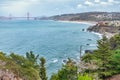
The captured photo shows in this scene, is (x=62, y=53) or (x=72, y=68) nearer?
(x=72, y=68)

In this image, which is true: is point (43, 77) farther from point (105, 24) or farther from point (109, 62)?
point (105, 24)

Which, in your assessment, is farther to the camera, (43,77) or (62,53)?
(62,53)

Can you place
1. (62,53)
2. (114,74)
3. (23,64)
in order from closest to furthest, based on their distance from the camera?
(23,64)
(114,74)
(62,53)

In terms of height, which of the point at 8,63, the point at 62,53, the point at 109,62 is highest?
the point at 8,63

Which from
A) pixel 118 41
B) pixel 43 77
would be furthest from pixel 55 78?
pixel 118 41

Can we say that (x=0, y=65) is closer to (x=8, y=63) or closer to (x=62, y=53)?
(x=8, y=63)

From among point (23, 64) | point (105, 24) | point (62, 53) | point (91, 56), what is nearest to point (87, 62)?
point (91, 56)

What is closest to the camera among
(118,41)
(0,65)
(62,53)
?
(0,65)

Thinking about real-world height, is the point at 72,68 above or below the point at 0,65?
below

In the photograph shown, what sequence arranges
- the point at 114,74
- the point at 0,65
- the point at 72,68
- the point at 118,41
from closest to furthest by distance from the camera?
the point at 0,65 → the point at 72,68 → the point at 114,74 → the point at 118,41
